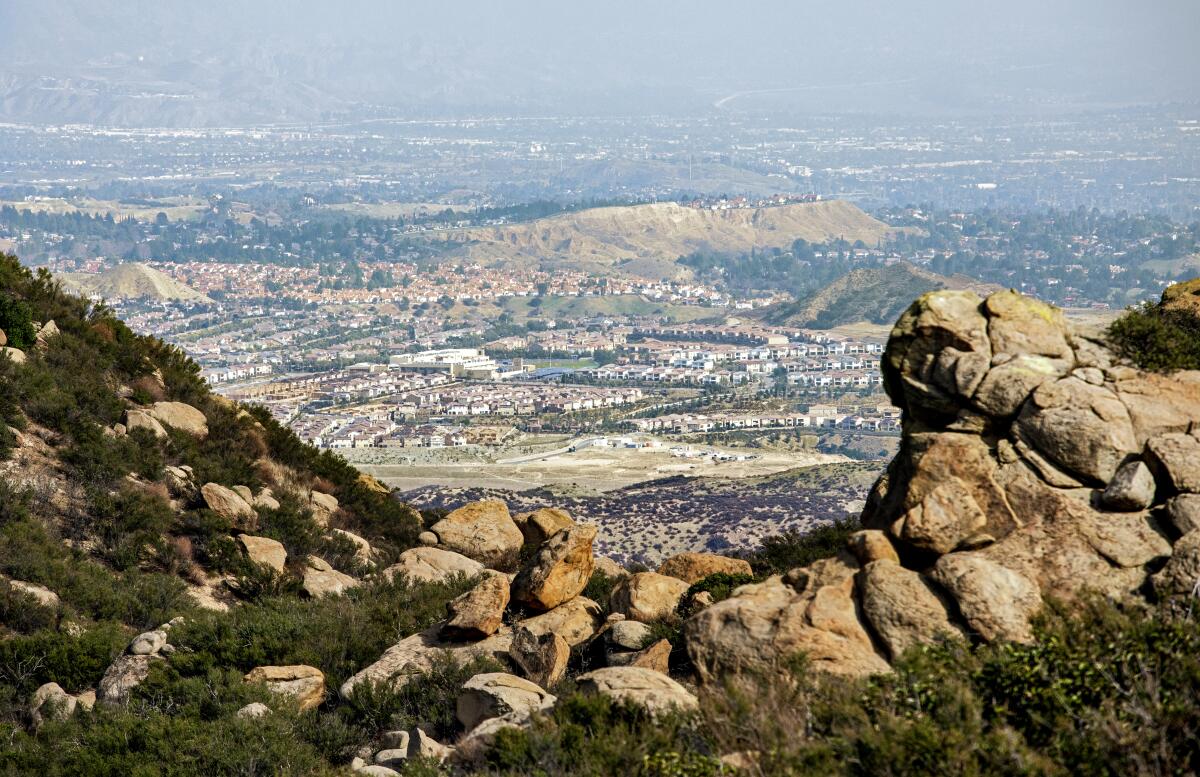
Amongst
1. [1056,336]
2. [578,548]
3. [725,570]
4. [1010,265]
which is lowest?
[1010,265]

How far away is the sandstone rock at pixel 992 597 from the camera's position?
771 centimetres

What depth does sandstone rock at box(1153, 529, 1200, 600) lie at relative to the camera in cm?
765

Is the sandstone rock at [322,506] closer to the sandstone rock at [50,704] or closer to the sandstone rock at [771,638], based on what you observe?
the sandstone rock at [50,704]

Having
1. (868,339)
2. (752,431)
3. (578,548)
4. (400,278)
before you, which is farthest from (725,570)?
(400,278)

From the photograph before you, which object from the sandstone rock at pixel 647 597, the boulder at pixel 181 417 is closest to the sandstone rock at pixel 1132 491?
the sandstone rock at pixel 647 597

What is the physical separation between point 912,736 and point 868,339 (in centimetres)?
12128

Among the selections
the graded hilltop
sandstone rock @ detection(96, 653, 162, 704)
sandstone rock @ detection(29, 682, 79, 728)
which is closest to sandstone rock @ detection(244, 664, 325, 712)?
the graded hilltop

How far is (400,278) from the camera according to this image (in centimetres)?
17800

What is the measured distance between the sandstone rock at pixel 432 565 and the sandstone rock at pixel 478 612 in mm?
2859

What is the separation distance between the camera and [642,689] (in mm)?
8203

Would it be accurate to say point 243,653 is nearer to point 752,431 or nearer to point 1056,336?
point 1056,336

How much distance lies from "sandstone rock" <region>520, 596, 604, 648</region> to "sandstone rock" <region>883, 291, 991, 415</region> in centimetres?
364

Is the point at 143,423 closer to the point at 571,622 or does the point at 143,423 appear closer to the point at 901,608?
the point at 571,622

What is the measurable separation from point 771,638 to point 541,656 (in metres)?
2.72
